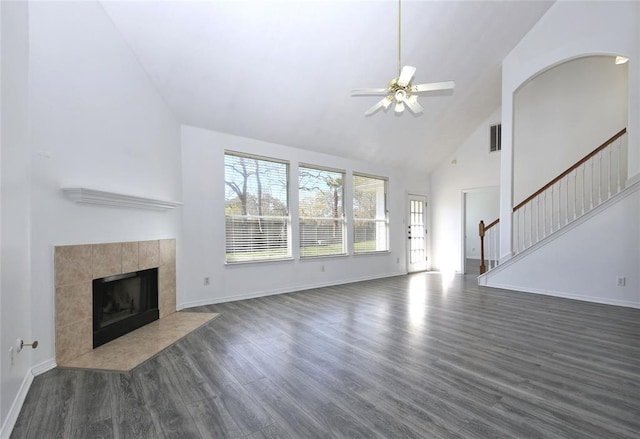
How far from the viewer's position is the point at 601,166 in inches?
207

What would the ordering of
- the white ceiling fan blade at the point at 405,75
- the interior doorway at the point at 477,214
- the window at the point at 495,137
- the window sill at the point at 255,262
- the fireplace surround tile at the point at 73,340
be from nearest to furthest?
the fireplace surround tile at the point at 73,340
the white ceiling fan blade at the point at 405,75
the window sill at the point at 255,262
the window at the point at 495,137
the interior doorway at the point at 477,214

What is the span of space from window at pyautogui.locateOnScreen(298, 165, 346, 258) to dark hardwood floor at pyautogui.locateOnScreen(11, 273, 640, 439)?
7.49 feet

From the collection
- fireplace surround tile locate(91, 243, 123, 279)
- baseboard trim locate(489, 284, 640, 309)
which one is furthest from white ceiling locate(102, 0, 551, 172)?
baseboard trim locate(489, 284, 640, 309)

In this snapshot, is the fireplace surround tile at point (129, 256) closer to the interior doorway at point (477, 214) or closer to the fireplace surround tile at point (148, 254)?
the fireplace surround tile at point (148, 254)

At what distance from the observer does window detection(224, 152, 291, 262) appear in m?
4.98

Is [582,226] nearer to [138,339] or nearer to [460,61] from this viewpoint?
[460,61]

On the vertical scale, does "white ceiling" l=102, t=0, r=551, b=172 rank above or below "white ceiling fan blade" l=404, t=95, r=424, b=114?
above

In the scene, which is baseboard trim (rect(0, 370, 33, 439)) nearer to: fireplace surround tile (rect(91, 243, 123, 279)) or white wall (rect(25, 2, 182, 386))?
white wall (rect(25, 2, 182, 386))

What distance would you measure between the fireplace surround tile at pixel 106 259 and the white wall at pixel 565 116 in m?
7.01

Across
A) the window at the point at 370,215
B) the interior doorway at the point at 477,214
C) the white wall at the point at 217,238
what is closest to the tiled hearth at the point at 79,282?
the white wall at the point at 217,238

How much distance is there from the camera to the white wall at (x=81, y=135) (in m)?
2.51

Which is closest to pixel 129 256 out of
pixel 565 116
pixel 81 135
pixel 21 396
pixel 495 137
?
pixel 81 135

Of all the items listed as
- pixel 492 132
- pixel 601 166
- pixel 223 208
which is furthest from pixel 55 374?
pixel 492 132

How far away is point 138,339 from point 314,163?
406cm
